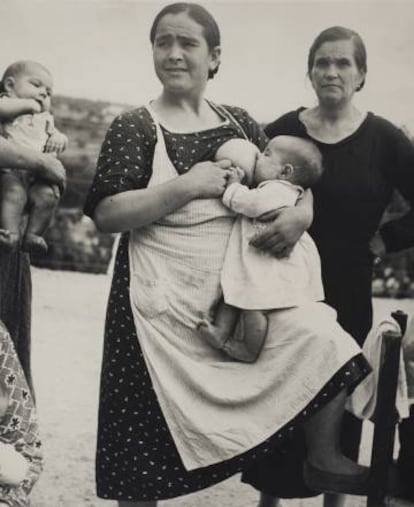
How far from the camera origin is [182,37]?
1.95 metres

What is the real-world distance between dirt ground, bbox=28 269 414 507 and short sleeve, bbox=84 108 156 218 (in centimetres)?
110

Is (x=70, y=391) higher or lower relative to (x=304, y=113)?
lower

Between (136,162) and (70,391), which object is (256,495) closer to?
(70,391)

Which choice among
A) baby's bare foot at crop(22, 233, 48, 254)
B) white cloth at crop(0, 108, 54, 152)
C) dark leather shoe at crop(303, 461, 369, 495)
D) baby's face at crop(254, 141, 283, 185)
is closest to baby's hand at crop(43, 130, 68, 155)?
white cloth at crop(0, 108, 54, 152)

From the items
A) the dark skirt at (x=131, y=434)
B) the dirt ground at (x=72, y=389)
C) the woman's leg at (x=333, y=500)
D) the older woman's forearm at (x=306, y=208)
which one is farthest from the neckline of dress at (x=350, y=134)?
the woman's leg at (x=333, y=500)

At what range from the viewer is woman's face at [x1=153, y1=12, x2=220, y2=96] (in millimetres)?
1945

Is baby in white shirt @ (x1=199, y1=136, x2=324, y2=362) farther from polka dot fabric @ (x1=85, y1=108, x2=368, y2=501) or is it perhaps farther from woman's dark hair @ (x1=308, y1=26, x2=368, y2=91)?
woman's dark hair @ (x1=308, y1=26, x2=368, y2=91)

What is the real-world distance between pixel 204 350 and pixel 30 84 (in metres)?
0.87

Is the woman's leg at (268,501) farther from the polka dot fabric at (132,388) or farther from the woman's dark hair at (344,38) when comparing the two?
the woman's dark hair at (344,38)

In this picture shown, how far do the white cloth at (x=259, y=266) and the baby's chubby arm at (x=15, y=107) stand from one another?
593mm

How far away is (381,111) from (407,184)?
0.96 feet

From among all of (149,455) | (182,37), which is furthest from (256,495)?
(182,37)

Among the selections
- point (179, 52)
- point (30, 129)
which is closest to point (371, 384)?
point (179, 52)

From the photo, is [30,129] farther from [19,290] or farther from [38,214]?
[19,290]
